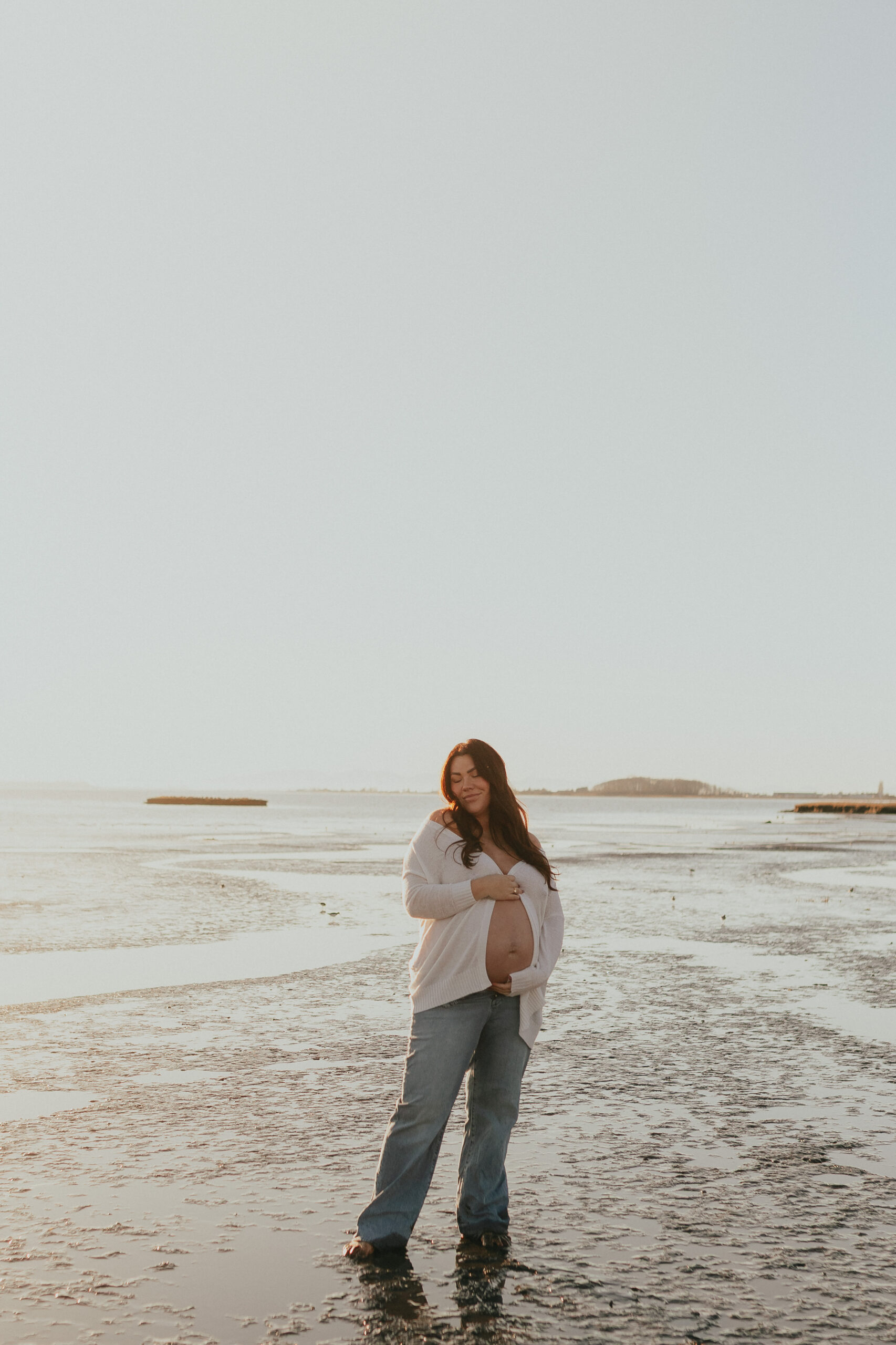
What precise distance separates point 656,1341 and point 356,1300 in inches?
45.1

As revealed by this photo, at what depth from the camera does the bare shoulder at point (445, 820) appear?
5250 millimetres

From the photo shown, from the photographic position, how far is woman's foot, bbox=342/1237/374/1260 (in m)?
4.93

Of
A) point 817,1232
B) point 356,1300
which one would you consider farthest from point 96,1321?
point 817,1232

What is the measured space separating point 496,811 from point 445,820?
244 millimetres

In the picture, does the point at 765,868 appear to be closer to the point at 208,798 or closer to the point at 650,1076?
the point at 650,1076

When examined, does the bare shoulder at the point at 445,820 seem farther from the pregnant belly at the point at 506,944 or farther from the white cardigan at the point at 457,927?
the pregnant belly at the point at 506,944

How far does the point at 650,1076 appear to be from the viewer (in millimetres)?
8242

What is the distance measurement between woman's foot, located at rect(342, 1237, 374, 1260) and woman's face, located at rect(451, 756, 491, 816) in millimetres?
1870

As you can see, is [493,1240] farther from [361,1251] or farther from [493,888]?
[493,888]

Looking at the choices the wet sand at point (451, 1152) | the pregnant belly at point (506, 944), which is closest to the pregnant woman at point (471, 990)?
the pregnant belly at point (506, 944)

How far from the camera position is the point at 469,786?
528cm

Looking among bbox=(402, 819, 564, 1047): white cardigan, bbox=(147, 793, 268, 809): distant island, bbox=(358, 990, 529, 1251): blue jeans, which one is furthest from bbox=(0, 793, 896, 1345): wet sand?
bbox=(147, 793, 268, 809): distant island

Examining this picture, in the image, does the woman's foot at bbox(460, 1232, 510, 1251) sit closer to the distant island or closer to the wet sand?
the wet sand

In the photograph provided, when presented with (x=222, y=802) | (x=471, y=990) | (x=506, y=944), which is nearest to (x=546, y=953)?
(x=506, y=944)
